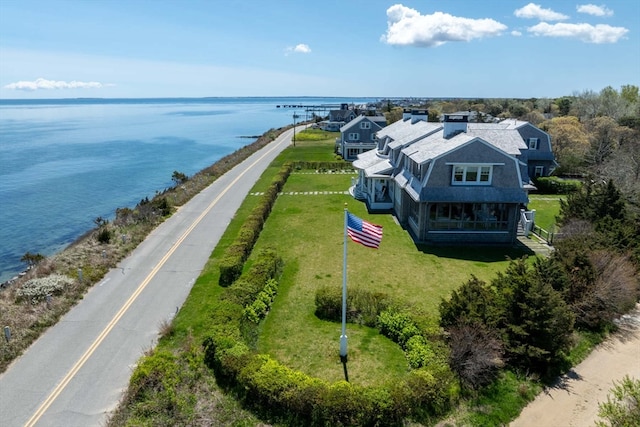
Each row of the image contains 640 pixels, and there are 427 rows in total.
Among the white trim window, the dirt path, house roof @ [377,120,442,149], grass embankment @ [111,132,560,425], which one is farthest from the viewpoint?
A: house roof @ [377,120,442,149]

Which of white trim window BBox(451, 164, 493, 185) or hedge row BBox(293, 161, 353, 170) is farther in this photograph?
hedge row BBox(293, 161, 353, 170)

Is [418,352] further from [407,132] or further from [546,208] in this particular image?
[546,208]

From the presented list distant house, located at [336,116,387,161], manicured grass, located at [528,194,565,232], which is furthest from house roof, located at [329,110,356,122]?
manicured grass, located at [528,194,565,232]

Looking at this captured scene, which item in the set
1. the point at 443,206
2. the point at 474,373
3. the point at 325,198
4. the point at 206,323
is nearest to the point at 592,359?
the point at 474,373

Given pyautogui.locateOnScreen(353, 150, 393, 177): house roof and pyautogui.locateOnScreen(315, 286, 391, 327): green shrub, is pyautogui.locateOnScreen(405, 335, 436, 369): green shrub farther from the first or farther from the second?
pyautogui.locateOnScreen(353, 150, 393, 177): house roof

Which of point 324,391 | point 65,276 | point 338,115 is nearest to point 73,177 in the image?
point 65,276

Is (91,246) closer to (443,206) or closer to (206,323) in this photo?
(206,323)

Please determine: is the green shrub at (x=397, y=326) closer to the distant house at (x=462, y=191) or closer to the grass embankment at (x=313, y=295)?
the grass embankment at (x=313, y=295)
